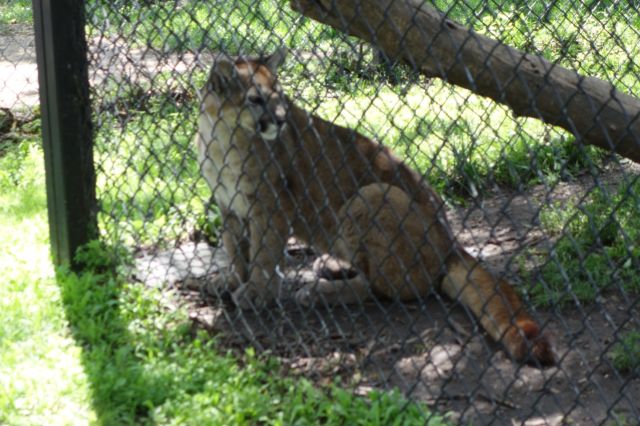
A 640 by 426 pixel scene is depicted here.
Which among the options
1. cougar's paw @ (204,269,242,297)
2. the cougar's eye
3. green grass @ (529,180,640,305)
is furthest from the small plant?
the cougar's eye

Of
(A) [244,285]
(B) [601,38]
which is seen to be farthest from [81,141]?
(B) [601,38]

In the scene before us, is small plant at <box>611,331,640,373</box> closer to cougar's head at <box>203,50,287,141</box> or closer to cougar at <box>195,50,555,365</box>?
cougar at <box>195,50,555,365</box>

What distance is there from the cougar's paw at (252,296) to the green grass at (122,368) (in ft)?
1.10

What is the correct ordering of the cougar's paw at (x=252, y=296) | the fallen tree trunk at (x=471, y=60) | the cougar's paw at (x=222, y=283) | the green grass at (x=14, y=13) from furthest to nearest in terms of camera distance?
the green grass at (x=14, y=13)
the cougar's paw at (x=222, y=283)
the cougar's paw at (x=252, y=296)
the fallen tree trunk at (x=471, y=60)

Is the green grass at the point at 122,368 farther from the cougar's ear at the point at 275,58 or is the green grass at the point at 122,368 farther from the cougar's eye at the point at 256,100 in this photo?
the cougar's ear at the point at 275,58

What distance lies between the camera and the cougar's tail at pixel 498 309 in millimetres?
3529

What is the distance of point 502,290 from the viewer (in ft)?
12.9

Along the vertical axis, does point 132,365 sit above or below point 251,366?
below

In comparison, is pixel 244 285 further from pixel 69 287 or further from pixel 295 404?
pixel 295 404

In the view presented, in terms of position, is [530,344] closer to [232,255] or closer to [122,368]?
[122,368]

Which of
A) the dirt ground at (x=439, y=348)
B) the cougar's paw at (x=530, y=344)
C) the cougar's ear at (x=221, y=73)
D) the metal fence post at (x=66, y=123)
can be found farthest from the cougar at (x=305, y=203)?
the metal fence post at (x=66, y=123)

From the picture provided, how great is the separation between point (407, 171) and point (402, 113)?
2591 mm

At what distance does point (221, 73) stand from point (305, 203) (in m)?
0.85

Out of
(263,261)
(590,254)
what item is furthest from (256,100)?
(590,254)
